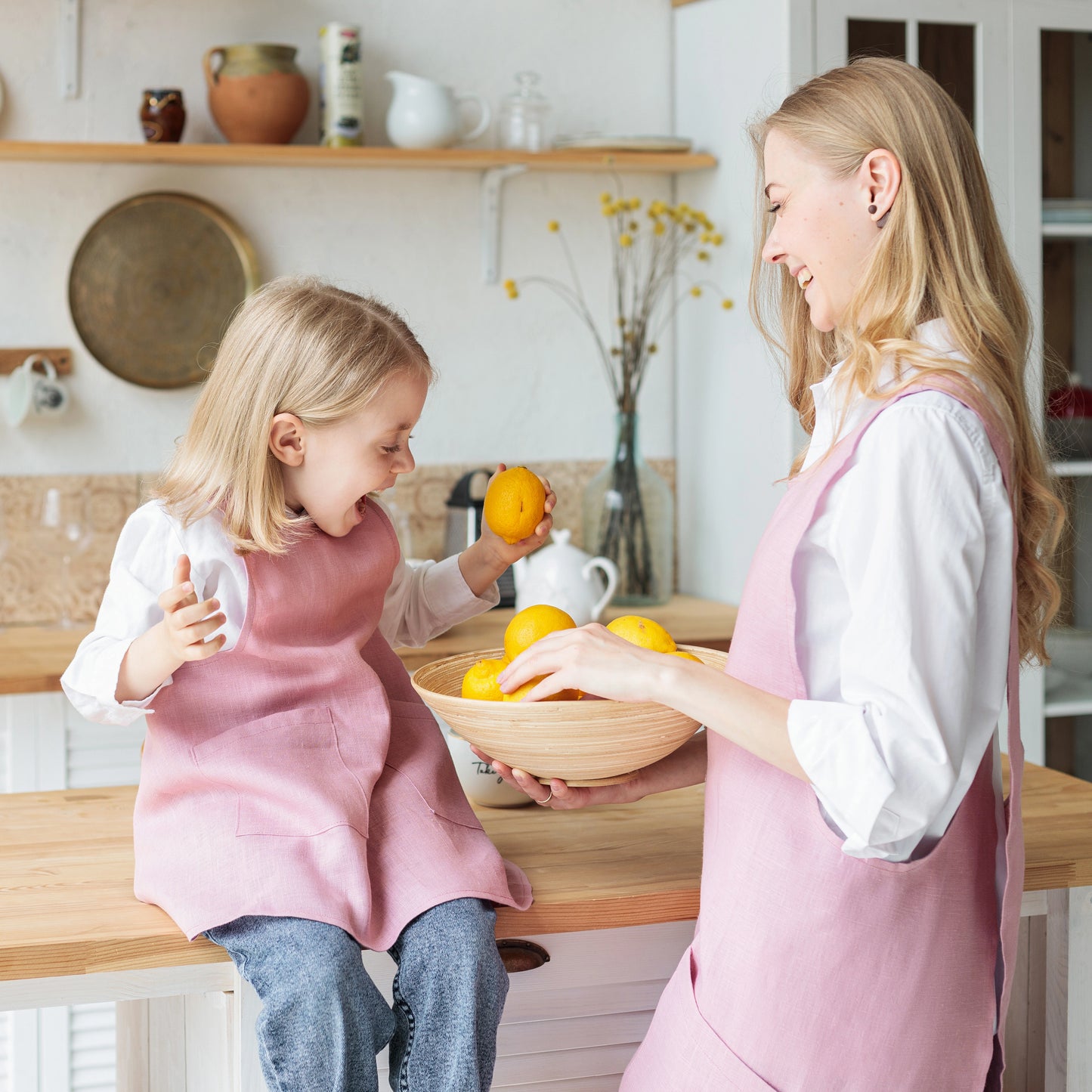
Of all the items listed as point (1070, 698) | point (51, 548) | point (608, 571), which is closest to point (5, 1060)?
point (51, 548)

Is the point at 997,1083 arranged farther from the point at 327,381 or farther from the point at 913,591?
the point at 327,381

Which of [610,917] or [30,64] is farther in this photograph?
[30,64]

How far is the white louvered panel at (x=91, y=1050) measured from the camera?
234cm

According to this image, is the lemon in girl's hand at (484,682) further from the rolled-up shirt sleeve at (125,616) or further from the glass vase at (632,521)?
the glass vase at (632,521)

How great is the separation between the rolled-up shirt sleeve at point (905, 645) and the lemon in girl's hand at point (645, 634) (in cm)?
22

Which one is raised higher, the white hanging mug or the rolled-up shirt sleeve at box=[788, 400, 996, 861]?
the white hanging mug

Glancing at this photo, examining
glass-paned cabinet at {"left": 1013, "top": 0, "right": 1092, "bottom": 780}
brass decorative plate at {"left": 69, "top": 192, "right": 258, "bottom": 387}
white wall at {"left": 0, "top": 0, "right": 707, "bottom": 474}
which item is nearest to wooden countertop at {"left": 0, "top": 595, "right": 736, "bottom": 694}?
white wall at {"left": 0, "top": 0, "right": 707, "bottom": 474}

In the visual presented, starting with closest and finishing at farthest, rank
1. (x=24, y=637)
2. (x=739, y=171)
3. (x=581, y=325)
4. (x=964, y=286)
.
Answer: (x=964, y=286)
(x=24, y=637)
(x=739, y=171)
(x=581, y=325)

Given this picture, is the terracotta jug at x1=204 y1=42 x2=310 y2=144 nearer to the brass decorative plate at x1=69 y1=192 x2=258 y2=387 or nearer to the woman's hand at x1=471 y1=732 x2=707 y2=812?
the brass decorative plate at x1=69 y1=192 x2=258 y2=387

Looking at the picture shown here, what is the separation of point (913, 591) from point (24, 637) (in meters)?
1.99

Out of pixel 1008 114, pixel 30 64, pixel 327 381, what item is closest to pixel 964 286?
pixel 327 381

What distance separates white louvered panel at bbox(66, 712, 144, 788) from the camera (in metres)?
2.31

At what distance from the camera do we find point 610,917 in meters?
1.19

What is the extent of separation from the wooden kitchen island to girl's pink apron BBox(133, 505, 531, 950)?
5cm
